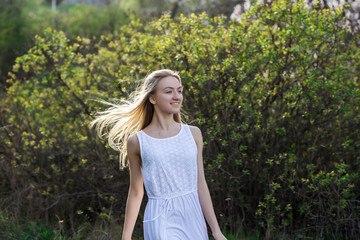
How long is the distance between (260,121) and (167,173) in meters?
2.36

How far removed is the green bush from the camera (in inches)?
188

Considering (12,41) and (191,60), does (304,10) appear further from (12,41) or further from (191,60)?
(12,41)

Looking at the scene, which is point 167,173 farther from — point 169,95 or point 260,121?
point 260,121

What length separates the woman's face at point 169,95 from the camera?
8.86ft

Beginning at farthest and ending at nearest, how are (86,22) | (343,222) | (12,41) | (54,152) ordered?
(86,22)
(12,41)
(54,152)
(343,222)

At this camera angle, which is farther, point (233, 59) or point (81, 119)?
point (81, 119)

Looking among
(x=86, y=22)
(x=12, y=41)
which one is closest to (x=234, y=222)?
(x=12, y=41)

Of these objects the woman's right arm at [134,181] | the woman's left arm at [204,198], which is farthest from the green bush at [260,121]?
the woman's right arm at [134,181]

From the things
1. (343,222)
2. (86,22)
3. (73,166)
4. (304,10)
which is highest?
(86,22)

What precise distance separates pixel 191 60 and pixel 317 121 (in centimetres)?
147

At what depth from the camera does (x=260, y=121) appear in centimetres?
483

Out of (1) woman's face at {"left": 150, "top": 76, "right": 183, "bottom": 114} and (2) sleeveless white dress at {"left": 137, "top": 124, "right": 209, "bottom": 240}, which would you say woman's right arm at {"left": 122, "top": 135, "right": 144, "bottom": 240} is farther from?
(1) woman's face at {"left": 150, "top": 76, "right": 183, "bottom": 114}

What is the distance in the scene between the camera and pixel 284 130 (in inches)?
191

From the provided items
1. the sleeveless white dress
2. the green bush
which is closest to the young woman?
the sleeveless white dress
